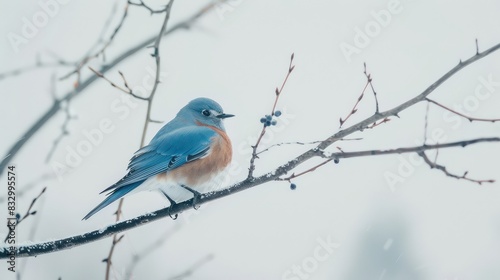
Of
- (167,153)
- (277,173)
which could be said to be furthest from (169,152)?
(277,173)

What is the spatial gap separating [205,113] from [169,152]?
0.86 m

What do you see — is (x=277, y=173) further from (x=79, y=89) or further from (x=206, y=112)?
(x=206, y=112)

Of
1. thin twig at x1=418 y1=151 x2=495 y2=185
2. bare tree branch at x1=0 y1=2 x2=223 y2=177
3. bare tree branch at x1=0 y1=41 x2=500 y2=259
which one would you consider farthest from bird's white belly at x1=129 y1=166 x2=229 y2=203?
thin twig at x1=418 y1=151 x2=495 y2=185

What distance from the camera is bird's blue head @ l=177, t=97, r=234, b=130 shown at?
19.2 ft

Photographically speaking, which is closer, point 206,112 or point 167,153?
point 167,153

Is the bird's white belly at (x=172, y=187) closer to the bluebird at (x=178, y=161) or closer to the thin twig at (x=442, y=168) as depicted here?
the bluebird at (x=178, y=161)

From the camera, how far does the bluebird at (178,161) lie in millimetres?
4730

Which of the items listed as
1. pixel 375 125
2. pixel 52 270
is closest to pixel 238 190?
pixel 375 125

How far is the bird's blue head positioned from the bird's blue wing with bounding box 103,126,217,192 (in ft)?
1.07

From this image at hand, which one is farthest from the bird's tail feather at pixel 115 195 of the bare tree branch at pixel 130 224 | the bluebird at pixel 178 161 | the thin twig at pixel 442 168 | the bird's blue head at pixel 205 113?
the thin twig at pixel 442 168

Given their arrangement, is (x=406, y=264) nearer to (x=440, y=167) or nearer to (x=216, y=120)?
(x=216, y=120)

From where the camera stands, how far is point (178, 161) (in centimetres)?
504

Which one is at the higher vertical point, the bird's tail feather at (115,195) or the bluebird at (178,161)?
the bluebird at (178,161)

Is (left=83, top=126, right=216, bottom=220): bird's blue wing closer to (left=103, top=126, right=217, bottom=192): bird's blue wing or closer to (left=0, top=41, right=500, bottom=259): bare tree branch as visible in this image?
(left=103, top=126, right=217, bottom=192): bird's blue wing
